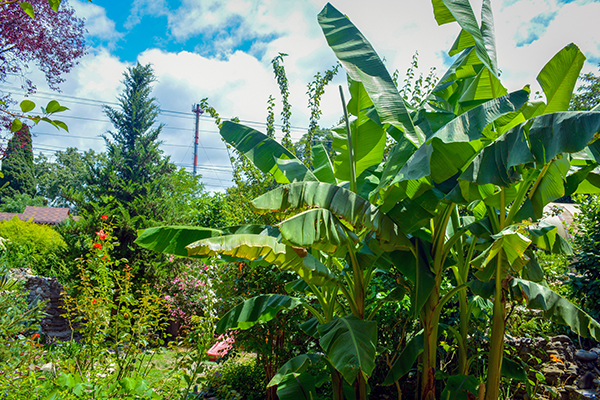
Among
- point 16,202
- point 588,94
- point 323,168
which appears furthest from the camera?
point 16,202

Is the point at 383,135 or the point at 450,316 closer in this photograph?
the point at 383,135

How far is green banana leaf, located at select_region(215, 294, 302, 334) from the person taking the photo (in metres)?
3.88

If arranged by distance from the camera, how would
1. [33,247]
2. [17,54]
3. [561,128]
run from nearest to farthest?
[561,128]
[17,54]
[33,247]

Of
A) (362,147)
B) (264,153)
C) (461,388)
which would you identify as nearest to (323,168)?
(362,147)

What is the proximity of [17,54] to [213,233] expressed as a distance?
269 inches

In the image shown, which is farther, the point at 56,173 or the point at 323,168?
the point at 56,173

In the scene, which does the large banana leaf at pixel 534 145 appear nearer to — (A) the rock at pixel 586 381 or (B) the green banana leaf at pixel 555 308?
(B) the green banana leaf at pixel 555 308

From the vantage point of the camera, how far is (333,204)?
3.09 metres

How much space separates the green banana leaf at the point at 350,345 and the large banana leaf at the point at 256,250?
59 cm

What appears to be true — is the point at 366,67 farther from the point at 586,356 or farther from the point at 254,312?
the point at 586,356

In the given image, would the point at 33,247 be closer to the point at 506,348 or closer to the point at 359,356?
the point at 359,356

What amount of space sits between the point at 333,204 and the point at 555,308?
8.31 feet

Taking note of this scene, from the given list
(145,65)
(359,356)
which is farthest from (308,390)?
(145,65)

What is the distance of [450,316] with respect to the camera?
17.3 feet
